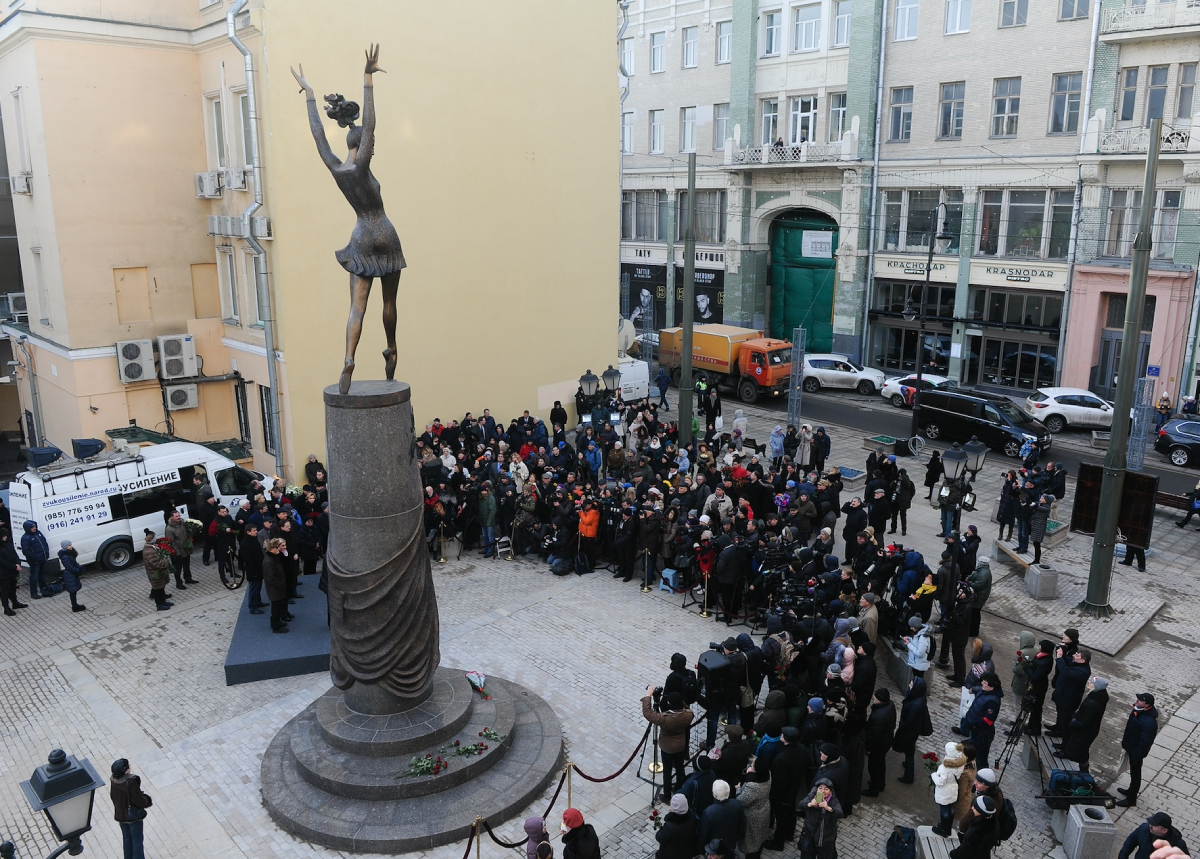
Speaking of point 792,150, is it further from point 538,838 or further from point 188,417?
point 538,838

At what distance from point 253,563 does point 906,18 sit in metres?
30.2

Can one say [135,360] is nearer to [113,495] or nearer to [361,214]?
[113,495]

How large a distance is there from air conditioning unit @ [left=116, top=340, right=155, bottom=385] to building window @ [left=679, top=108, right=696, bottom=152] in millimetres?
26863

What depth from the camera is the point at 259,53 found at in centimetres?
1827

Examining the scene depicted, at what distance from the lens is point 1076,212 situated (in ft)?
96.2

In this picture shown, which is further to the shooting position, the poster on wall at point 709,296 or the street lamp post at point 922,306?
the poster on wall at point 709,296

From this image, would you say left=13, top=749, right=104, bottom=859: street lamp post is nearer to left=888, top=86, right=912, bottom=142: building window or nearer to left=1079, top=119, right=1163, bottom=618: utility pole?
left=1079, top=119, right=1163, bottom=618: utility pole

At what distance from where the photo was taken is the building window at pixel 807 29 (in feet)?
117

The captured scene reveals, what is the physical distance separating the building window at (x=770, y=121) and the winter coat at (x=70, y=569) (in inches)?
1215

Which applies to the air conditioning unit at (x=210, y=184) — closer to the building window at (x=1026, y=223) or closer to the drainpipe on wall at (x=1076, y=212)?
the building window at (x=1026, y=223)

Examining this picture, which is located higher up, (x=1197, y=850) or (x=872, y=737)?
(x=872, y=737)

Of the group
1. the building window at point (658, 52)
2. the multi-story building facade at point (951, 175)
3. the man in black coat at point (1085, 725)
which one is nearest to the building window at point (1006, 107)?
the multi-story building facade at point (951, 175)

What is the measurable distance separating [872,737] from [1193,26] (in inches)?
1023

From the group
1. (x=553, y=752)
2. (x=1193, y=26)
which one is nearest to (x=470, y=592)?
(x=553, y=752)
